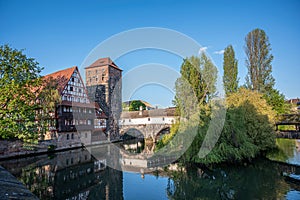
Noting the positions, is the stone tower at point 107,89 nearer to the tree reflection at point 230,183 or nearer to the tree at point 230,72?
the tree at point 230,72

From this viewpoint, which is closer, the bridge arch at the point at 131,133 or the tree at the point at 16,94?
the tree at the point at 16,94


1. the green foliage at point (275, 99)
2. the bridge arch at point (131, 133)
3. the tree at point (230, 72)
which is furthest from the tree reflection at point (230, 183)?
the bridge arch at point (131, 133)

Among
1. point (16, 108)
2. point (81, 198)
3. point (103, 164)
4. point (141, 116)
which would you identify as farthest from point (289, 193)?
point (141, 116)

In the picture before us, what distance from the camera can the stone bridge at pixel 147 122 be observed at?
29.5 meters

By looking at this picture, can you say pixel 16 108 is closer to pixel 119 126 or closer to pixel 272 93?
pixel 119 126

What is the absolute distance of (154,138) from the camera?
1168 inches

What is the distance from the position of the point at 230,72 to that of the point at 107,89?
16893mm

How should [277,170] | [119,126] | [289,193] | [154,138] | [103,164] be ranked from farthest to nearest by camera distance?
[119,126], [154,138], [103,164], [277,170], [289,193]

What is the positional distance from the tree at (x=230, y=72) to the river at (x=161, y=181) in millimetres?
9843

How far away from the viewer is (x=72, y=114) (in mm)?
21750

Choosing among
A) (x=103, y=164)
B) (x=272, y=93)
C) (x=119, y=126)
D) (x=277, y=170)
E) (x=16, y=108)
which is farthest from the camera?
(x=119, y=126)

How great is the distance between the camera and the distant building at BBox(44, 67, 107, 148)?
20312 millimetres

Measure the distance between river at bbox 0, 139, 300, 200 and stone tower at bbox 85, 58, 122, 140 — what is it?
16.4m

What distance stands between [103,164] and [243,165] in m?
9.07
